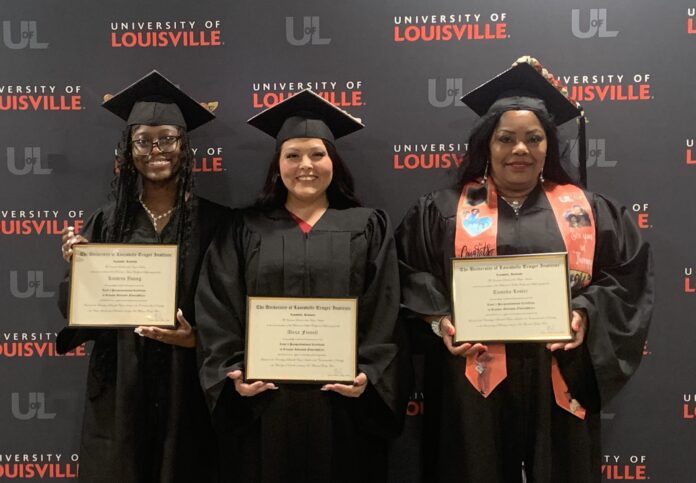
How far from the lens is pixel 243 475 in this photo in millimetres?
2281

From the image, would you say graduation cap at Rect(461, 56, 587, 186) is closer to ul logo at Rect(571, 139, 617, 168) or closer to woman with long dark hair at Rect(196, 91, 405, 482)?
ul logo at Rect(571, 139, 617, 168)

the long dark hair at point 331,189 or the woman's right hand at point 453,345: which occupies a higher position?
the long dark hair at point 331,189

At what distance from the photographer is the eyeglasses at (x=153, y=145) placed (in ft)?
7.74

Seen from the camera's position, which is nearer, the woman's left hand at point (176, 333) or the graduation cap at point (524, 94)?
the woman's left hand at point (176, 333)

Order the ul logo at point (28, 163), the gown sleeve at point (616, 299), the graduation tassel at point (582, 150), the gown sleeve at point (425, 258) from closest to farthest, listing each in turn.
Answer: the gown sleeve at point (616, 299) < the gown sleeve at point (425, 258) < the graduation tassel at point (582, 150) < the ul logo at point (28, 163)

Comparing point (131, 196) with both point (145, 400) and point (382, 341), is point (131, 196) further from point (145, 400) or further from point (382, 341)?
point (382, 341)

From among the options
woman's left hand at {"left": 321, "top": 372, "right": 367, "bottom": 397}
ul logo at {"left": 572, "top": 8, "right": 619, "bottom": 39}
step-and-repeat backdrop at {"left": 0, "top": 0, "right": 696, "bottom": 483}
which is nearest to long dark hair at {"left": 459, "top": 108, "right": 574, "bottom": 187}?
step-and-repeat backdrop at {"left": 0, "top": 0, "right": 696, "bottom": 483}

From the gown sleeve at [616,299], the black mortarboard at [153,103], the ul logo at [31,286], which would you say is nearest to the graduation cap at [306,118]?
the black mortarboard at [153,103]

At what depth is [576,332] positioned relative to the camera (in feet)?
7.00

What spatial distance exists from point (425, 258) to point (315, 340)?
0.57 m

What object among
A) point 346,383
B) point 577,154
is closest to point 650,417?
point 577,154

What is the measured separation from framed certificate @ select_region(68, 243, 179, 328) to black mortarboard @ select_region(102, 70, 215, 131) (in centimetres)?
53

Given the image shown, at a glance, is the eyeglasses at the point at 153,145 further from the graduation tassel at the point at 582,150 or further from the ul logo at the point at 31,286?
the graduation tassel at the point at 582,150

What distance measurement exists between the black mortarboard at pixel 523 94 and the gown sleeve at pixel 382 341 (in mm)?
681
